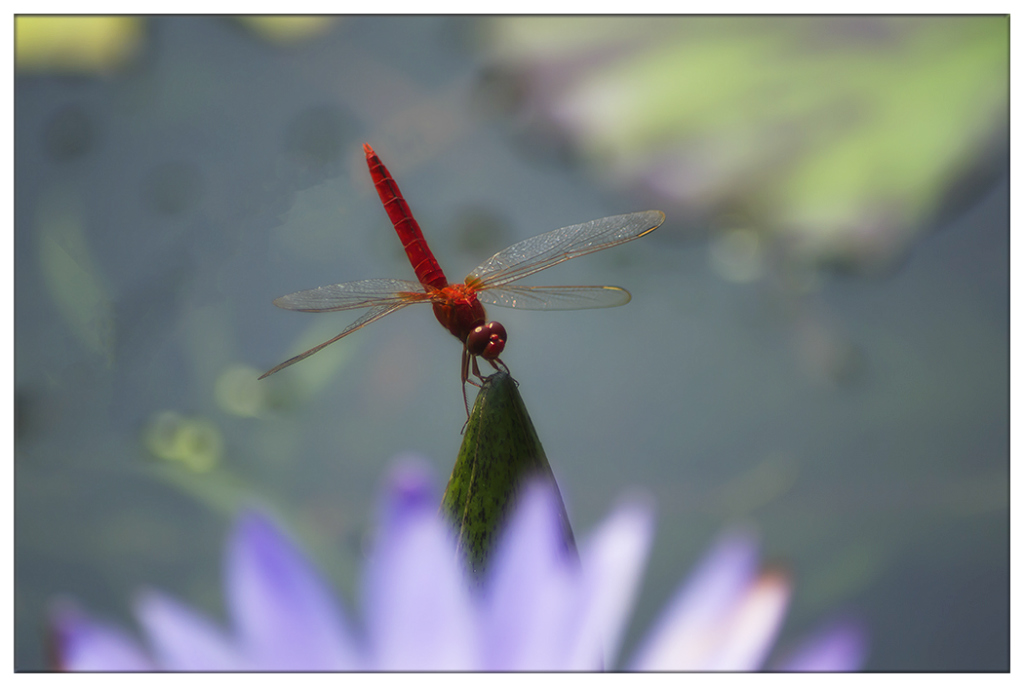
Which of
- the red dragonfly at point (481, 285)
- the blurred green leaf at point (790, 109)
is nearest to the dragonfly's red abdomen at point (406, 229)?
the red dragonfly at point (481, 285)

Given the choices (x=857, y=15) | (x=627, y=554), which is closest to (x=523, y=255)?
(x=627, y=554)

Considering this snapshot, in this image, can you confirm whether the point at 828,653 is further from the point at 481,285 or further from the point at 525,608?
the point at 481,285

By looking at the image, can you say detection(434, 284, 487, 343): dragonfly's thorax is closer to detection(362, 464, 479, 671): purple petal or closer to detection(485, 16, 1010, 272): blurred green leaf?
detection(362, 464, 479, 671): purple petal

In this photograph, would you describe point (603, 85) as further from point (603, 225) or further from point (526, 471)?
point (526, 471)

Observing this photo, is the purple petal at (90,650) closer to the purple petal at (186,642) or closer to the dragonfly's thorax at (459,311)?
the purple petal at (186,642)

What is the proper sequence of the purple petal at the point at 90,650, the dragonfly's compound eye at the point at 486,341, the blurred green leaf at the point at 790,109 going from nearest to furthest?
the purple petal at the point at 90,650 < the dragonfly's compound eye at the point at 486,341 < the blurred green leaf at the point at 790,109

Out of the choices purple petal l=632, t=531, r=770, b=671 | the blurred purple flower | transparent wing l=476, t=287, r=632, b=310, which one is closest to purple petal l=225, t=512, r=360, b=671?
the blurred purple flower
